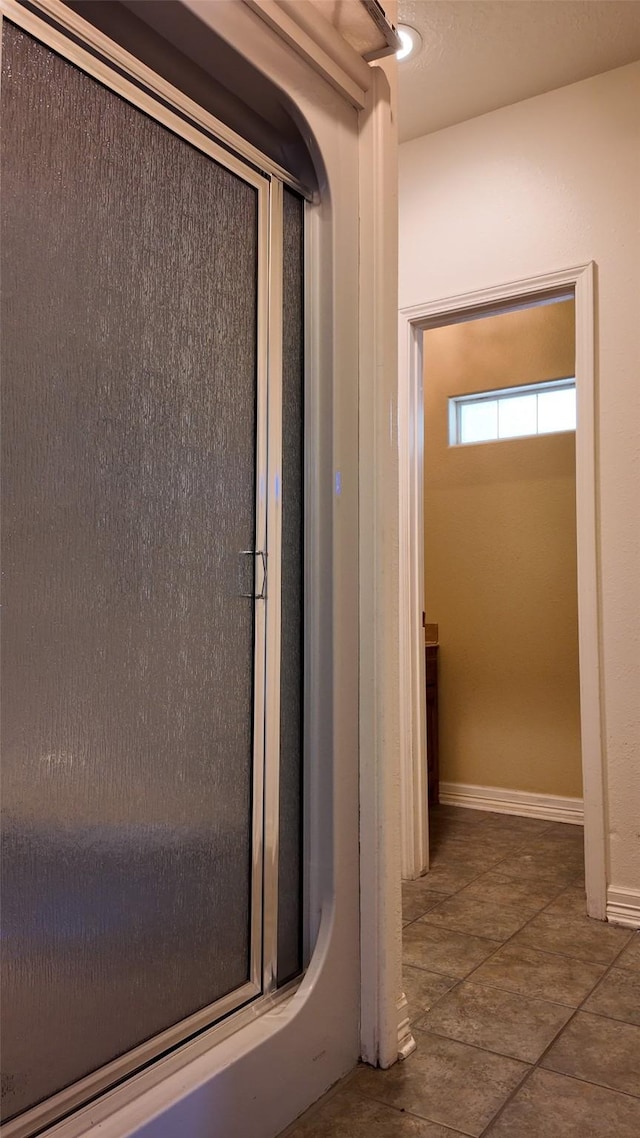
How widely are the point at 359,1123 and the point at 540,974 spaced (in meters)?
0.86

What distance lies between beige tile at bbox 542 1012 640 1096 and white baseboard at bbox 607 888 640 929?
0.69m

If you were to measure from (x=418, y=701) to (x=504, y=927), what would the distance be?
32.5 inches

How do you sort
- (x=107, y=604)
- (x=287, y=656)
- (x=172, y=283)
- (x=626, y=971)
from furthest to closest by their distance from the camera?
(x=626, y=971), (x=287, y=656), (x=172, y=283), (x=107, y=604)

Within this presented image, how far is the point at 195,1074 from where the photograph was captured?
1273 millimetres

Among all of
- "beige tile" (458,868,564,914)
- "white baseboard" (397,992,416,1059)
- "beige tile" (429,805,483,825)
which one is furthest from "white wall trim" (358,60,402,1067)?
"beige tile" (429,805,483,825)

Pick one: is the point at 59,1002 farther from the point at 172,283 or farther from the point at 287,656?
the point at 172,283

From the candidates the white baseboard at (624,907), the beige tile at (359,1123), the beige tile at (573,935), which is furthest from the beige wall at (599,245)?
the beige tile at (359,1123)

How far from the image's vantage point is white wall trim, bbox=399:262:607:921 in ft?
8.68

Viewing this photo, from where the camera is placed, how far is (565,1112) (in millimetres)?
1536

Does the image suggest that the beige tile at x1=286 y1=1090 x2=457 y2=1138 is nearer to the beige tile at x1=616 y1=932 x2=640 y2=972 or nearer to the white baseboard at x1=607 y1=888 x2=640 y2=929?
the beige tile at x1=616 y1=932 x2=640 y2=972

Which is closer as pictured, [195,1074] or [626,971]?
[195,1074]

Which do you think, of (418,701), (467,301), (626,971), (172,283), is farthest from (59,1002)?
(467,301)

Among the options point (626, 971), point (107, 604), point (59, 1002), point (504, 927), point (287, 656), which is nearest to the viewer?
point (59, 1002)

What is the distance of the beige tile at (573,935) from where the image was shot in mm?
2320
